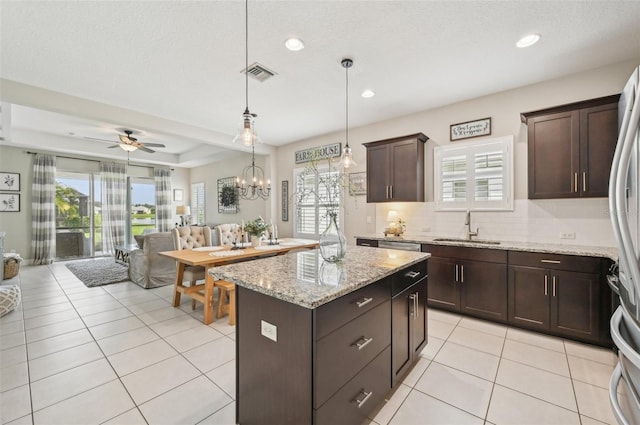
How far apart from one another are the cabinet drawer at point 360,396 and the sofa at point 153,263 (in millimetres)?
4120

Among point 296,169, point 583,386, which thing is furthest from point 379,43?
point 296,169

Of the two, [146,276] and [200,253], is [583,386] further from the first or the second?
[146,276]

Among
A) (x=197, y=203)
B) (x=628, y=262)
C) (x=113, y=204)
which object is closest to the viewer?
(x=628, y=262)

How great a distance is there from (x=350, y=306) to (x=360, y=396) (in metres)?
0.57

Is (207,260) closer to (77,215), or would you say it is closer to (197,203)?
(77,215)

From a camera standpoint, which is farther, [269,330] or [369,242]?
[369,242]

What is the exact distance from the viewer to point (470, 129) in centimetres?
374

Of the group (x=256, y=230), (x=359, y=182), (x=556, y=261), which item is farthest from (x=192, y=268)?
(x=556, y=261)

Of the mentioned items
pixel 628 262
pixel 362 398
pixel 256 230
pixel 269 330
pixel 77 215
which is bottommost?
pixel 362 398

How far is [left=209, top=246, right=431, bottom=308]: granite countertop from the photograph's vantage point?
1.30 m

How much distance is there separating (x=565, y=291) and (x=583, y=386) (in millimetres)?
957

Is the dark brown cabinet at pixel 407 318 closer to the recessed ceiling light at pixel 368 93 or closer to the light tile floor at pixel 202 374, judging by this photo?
the light tile floor at pixel 202 374

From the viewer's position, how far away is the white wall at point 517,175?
2949 millimetres

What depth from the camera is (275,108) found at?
13.4 feet
